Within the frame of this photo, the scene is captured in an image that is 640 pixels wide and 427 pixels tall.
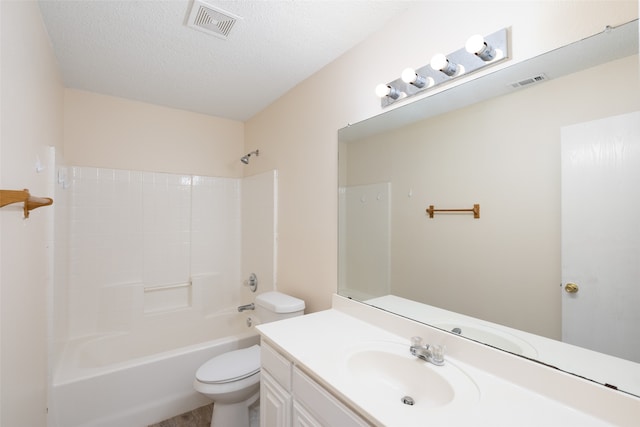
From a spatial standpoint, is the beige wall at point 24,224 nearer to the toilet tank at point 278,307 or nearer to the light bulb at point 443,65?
the toilet tank at point 278,307

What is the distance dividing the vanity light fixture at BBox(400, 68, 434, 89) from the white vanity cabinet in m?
1.30

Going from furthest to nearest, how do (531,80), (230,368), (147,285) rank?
(147,285), (230,368), (531,80)

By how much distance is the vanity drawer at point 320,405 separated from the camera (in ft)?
2.98

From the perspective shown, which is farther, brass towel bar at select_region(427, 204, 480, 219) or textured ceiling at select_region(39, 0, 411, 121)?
textured ceiling at select_region(39, 0, 411, 121)

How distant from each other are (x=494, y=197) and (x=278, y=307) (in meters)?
1.41

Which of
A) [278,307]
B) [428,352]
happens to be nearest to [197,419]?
[278,307]

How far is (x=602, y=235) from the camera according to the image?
0.86 metres

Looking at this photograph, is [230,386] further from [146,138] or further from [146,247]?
[146,138]

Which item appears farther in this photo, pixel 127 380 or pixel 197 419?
pixel 197 419

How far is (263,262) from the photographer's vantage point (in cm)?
262

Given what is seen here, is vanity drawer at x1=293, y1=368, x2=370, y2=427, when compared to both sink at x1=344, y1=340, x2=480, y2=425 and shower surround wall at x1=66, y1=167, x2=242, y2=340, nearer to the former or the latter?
sink at x1=344, y1=340, x2=480, y2=425

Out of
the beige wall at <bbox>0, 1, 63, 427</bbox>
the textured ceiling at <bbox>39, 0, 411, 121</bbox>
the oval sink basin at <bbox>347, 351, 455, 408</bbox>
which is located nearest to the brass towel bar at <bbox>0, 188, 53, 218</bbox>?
the beige wall at <bbox>0, 1, 63, 427</bbox>

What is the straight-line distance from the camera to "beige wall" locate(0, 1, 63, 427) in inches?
38.7

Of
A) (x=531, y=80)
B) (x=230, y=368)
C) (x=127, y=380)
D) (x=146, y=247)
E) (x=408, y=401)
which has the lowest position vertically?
(x=127, y=380)
